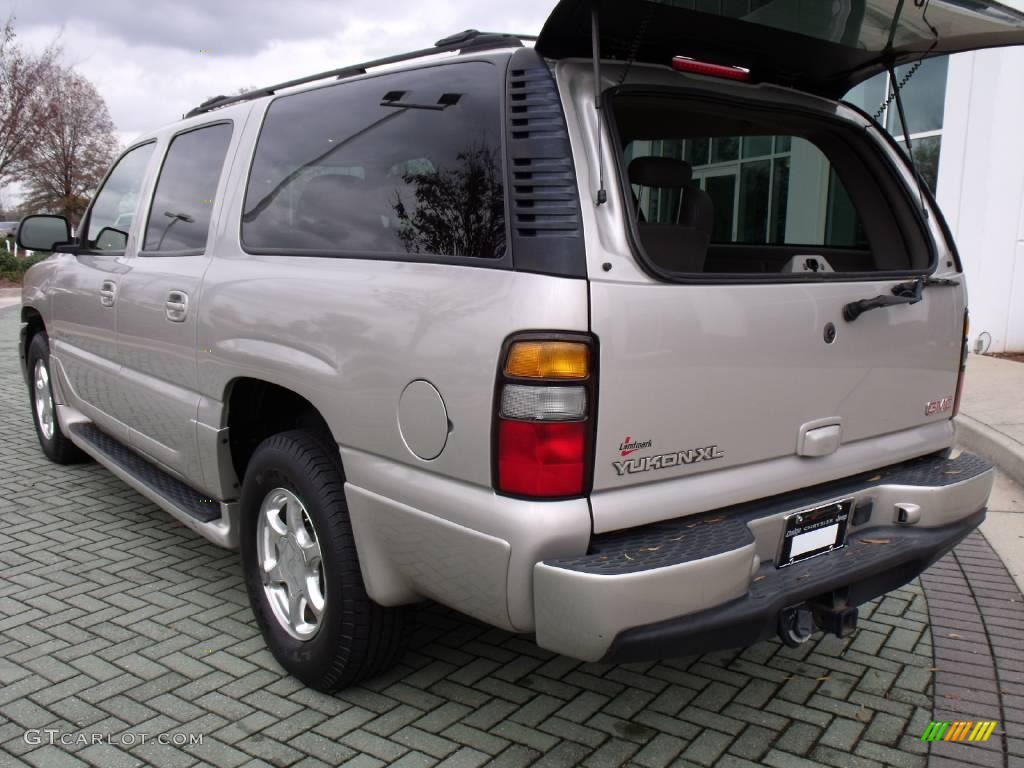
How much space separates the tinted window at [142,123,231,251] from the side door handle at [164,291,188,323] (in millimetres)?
207

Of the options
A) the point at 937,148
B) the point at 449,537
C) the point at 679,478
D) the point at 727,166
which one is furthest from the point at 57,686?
the point at 727,166

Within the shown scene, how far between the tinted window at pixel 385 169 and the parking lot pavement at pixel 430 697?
147 cm

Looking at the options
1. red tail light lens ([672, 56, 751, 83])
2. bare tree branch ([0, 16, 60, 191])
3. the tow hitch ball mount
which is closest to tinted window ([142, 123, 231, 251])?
red tail light lens ([672, 56, 751, 83])

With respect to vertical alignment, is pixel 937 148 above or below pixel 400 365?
above

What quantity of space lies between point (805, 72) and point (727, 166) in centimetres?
1091

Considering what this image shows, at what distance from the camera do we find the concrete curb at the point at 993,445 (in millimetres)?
5629

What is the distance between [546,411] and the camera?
2.23 metres

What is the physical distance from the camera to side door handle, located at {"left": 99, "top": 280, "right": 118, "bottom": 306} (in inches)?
165

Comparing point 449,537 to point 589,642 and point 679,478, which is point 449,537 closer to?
point 589,642

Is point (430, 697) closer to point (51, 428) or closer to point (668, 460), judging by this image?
point (668, 460)

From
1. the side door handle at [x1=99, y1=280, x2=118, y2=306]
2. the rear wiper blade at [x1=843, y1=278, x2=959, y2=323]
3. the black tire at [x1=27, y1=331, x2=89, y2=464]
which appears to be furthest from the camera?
the black tire at [x1=27, y1=331, x2=89, y2=464]

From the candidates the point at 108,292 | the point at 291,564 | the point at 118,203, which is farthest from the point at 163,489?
the point at 118,203

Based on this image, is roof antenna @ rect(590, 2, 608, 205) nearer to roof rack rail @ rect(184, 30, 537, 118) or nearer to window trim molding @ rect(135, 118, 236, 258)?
roof rack rail @ rect(184, 30, 537, 118)

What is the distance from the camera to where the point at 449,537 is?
7.78 ft
